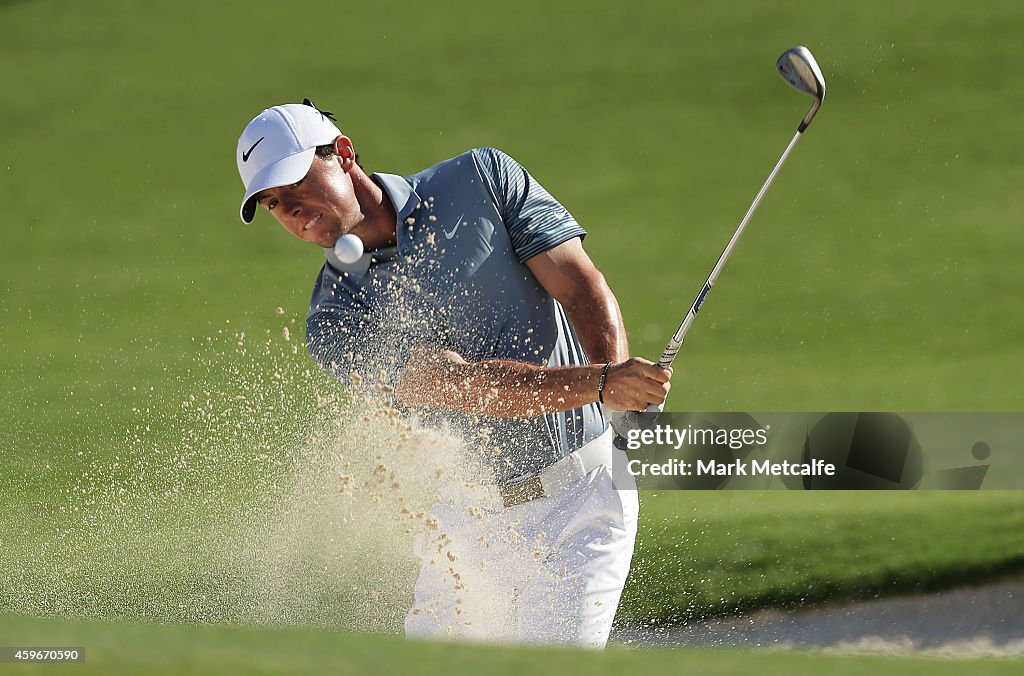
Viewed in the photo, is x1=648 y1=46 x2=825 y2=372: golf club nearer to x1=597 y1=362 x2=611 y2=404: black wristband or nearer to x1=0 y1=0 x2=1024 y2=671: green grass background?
x1=597 y1=362 x2=611 y2=404: black wristband

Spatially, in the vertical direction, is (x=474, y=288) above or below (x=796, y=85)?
below

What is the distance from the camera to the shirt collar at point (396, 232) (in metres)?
2.54

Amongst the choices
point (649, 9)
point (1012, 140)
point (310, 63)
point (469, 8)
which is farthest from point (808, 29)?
point (310, 63)

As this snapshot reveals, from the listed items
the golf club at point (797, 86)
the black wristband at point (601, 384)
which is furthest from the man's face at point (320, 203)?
the golf club at point (797, 86)

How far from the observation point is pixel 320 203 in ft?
8.27

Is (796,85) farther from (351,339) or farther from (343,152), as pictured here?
(351,339)

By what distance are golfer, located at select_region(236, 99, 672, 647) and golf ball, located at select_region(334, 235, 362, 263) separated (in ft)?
0.13

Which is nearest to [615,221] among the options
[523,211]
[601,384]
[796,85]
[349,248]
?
[796,85]

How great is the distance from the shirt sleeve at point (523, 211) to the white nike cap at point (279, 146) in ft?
1.05

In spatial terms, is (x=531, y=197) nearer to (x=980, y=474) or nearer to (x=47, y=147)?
(x=980, y=474)

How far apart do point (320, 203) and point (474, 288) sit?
337 millimetres

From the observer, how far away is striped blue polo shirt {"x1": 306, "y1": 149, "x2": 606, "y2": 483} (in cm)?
254

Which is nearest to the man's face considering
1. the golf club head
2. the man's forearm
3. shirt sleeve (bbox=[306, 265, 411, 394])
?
shirt sleeve (bbox=[306, 265, 411, 394])

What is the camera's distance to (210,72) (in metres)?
8.76
